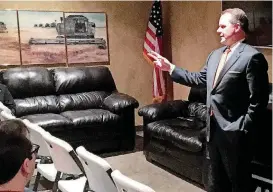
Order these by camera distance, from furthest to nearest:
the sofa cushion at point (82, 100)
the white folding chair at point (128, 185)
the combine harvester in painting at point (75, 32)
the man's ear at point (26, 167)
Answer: the combine harvester in painting at point (75, 32)
the sofa cushion at point (82, 100)
the white folding chair at point (128, 185)
the man's ear at point (26, 167)

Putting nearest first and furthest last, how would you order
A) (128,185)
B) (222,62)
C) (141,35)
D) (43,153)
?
1. (128,185)
2. (222,62)
3. (43,153)
4. (141,35)

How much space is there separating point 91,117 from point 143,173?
1.02m

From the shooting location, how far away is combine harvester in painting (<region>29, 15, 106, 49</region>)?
5.85m

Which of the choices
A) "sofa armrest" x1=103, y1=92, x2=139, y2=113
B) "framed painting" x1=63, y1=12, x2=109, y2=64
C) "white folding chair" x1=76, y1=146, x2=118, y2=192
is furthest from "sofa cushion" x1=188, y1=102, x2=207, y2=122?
"white folding chair" x1=76, y1=146, x2=118, y2=192

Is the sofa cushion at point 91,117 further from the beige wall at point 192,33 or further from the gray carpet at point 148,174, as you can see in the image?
the beige wall at point 192,33

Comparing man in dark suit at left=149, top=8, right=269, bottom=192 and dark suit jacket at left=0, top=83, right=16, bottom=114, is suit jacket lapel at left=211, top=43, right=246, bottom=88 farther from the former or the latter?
dark suit jacket at left=0, top=83, right=16, bottom=114

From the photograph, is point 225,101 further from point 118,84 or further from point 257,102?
point 118,84

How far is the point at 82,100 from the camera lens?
18.1ft

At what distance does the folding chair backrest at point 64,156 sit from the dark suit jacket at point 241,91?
0.94 metres

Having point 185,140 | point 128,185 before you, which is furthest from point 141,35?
point 128,185

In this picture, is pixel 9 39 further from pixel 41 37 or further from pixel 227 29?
pixel 227 29

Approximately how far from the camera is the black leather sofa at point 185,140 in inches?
129

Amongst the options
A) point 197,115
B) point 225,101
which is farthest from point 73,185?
point 197,115

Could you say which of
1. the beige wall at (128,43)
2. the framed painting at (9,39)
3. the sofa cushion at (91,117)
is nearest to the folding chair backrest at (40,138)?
the sofa cushion at (91,117)
